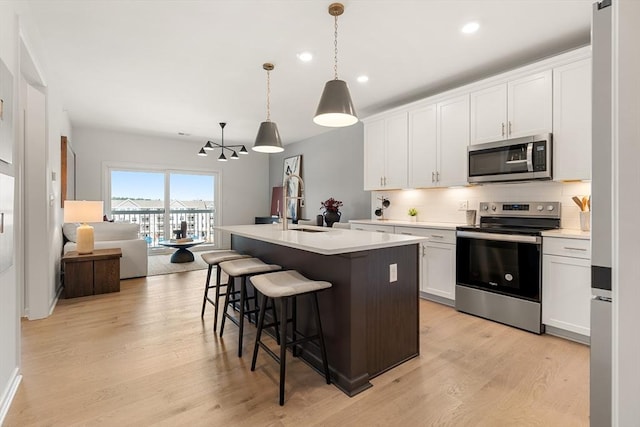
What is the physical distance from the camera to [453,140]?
372 centimetres

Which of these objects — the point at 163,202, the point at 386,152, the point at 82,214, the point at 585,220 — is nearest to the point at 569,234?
the point at 585,220

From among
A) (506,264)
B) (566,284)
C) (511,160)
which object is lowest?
(566,284)

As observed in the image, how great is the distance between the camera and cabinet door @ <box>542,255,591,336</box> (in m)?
2.57

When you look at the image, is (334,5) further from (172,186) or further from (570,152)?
(172,186)

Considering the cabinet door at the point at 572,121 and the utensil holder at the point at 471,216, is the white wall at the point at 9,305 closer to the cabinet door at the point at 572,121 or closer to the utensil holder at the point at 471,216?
the utensil holder at the point at 471,216

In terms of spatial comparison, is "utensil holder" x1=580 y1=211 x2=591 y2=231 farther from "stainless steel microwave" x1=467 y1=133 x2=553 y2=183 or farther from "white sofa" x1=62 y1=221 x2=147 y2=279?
"white sofa" x1=62 y1=221 x2=147 y2=279

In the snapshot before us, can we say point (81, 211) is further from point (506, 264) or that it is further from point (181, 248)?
point (506, 264)

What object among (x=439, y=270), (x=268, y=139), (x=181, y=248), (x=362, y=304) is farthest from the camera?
(x=181, y=248)

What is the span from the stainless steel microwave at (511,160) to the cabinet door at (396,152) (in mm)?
928

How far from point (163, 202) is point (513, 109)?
7.05 meters

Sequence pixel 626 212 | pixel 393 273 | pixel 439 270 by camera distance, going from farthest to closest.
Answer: pixel 439 270 < pixel 393 273 < pixel 626 212

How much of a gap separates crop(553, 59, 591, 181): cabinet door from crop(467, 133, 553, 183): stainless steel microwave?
0.09 m

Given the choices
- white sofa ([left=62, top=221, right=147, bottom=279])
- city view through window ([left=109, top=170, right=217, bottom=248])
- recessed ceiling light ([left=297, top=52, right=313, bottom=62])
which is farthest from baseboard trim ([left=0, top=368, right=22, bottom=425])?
city view through window ([left=109, top=170, right=217, bottom=248])

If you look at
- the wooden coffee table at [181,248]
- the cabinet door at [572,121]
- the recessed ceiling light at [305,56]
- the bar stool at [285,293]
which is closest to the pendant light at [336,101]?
the recessed ceiling light at [305,56]
